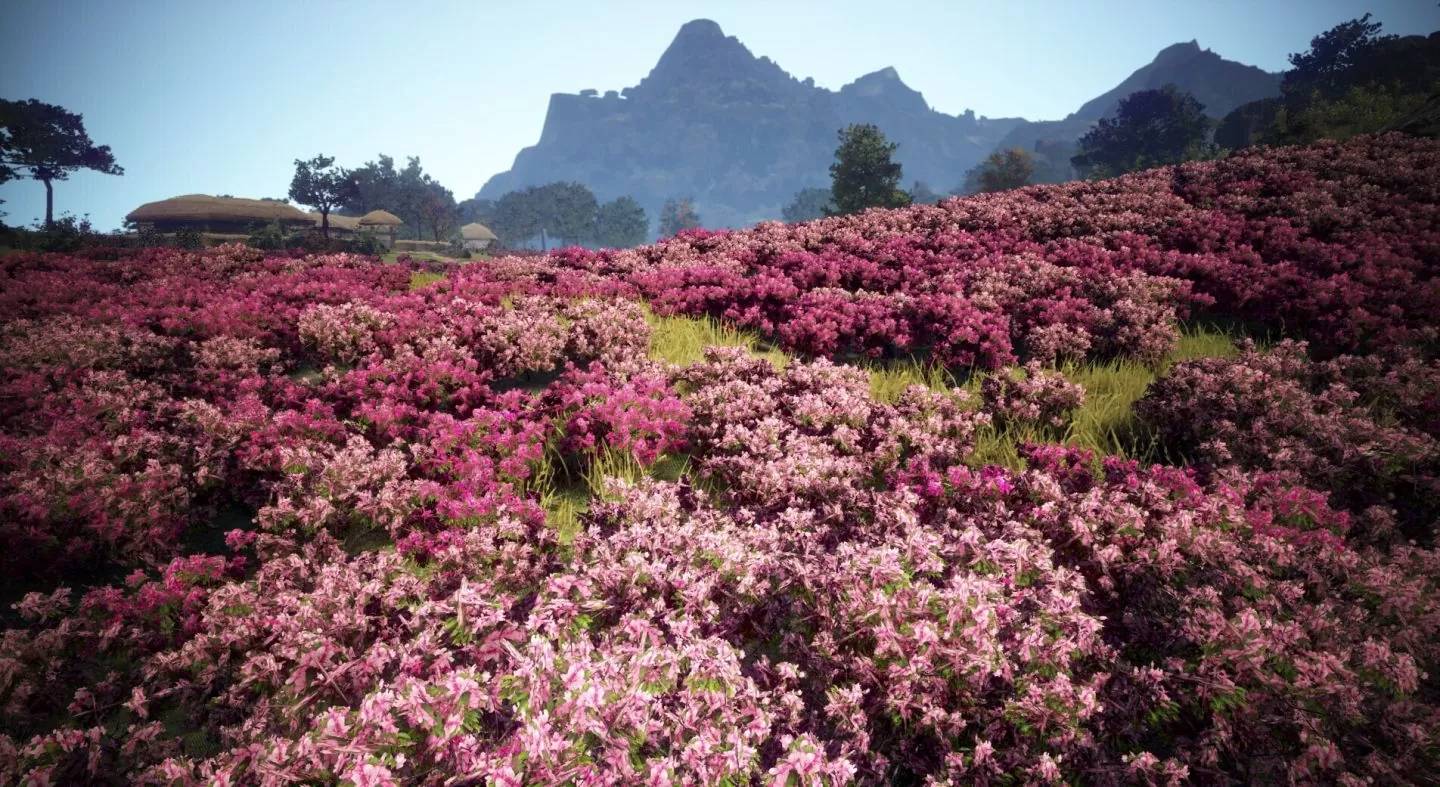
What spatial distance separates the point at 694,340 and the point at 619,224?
6271 inches

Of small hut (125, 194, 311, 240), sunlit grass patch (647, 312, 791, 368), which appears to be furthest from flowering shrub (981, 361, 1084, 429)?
small hut (125, 194, 311, 240)

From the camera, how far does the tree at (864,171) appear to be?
60.5 meters

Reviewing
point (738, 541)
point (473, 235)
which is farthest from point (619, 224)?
point (738, 541)

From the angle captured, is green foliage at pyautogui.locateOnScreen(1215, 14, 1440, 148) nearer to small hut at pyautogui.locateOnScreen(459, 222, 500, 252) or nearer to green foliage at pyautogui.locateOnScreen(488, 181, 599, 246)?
small hut at pyautogui.locateOnScreen(459, 222, 500, 252)

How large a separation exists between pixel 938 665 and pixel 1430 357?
8.22 m

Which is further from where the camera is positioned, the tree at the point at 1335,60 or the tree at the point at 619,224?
the tree at the point at 619,224

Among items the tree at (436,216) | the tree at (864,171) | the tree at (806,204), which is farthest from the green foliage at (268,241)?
the tree at (806,204)

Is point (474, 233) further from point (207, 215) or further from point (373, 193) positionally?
point (207, 215)

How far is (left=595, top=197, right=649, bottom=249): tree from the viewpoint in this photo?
15812cm

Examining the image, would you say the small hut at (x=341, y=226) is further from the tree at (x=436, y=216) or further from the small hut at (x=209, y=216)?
the tree at (x=436, y=216)

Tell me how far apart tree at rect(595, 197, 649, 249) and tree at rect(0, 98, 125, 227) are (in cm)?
9664

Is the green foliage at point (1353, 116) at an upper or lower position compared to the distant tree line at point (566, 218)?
lower

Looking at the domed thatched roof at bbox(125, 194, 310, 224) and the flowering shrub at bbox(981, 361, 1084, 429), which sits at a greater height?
the domed thatched roof at bbox(125, 194, 310, 224)

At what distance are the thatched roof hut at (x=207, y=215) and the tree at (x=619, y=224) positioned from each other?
89409mm
